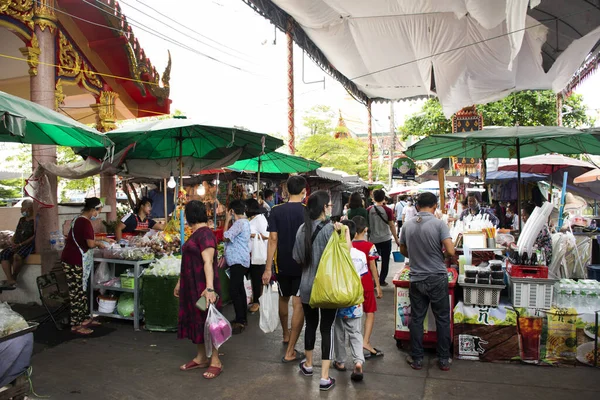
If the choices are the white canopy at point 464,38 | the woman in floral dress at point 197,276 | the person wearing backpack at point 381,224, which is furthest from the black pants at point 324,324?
the person wearing backpack at point 381,224

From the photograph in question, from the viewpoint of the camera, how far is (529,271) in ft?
16.0

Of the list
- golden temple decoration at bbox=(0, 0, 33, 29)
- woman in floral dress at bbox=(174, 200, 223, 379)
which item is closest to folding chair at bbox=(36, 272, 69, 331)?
woman in floral dress at bbox=(174, 200, 223, 379)

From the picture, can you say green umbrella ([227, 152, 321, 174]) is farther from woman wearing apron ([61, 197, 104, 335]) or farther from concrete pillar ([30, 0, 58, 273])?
woman wearing apron ([61, 197, 104, 335])

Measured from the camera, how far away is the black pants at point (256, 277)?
22.6 ft

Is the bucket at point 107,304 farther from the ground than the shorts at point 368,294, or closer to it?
closer to it

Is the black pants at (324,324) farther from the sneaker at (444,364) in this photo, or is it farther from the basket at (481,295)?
the basket at (481,295)

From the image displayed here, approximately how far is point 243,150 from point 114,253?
3186 millimetres

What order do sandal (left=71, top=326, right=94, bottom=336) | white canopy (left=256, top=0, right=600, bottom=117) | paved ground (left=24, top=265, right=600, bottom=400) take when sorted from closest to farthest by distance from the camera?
paved ground (left=24, top=265, right=600, bottom=400), sandal (left=71, top=326, right=94, bottom=336), white canopy (left=256, top=0, right=600, bottom=117)

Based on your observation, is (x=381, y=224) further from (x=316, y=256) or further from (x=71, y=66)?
(x=71, y=66)

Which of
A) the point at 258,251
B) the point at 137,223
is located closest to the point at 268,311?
the point at 258,251

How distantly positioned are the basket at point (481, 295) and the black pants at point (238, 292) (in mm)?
2907

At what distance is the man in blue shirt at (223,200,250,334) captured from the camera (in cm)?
611

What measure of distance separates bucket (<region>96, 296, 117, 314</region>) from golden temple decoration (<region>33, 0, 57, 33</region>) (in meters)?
4.46

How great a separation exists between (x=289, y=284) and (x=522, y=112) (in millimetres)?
16252
